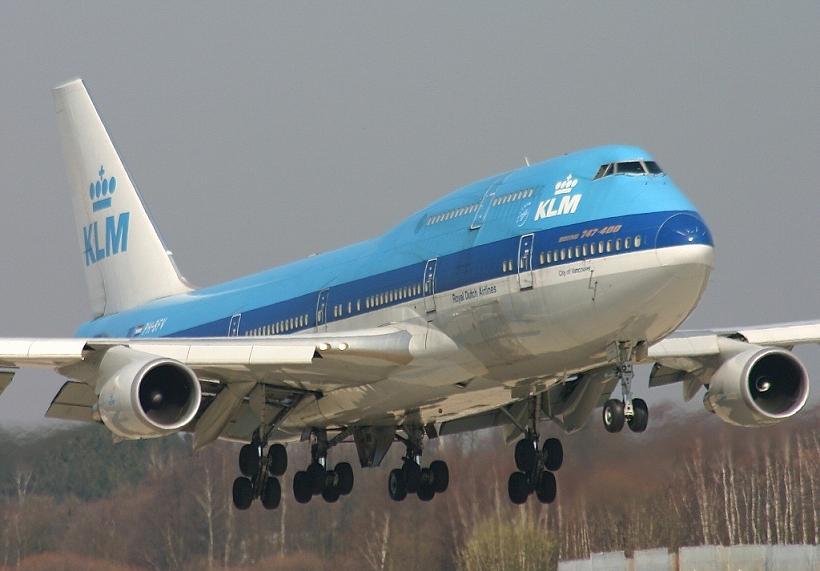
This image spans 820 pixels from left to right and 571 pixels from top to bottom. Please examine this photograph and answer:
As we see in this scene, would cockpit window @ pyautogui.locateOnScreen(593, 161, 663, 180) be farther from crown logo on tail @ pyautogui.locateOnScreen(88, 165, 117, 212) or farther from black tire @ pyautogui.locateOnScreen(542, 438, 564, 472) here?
crown logo on tail @ pyautogui.locateOnScreen(88, 165, 117, 212)

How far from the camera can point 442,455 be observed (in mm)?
39281

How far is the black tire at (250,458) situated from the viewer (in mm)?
32281

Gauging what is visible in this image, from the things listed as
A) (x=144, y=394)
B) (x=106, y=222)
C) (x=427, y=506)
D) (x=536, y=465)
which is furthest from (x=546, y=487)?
(x=106, y=222)

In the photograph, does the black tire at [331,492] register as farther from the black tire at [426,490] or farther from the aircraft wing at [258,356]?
the aircraft wing at [258,356]

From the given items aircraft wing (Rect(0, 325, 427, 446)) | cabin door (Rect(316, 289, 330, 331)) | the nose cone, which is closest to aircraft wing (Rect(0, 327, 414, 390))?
aircraft wing (Rect(0, 325, 427, 446))

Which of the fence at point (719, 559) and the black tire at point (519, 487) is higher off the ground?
the black tire at point (519, 487)

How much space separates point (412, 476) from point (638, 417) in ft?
28.1

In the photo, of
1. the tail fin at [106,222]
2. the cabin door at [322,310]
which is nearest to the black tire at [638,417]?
the cabin door at [322,310]

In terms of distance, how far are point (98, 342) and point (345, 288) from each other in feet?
15.7

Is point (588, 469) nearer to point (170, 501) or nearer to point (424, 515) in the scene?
point (424, 515)


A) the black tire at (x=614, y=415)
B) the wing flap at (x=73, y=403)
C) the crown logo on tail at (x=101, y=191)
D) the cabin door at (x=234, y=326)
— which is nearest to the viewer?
the black tire at (x=614, y=415)

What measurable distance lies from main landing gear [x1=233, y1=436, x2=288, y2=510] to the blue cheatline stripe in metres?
2.44

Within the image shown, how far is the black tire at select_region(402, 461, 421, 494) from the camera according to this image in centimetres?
3384

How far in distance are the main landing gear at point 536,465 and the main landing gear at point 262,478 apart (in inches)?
176
